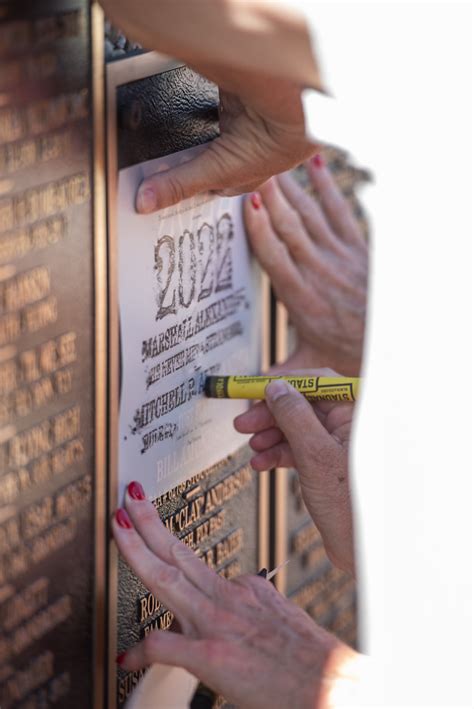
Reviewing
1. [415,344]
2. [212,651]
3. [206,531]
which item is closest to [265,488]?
[206,531]

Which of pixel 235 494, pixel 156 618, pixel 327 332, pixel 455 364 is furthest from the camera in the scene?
pixel 327 332

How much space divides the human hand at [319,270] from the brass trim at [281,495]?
2 centimetres

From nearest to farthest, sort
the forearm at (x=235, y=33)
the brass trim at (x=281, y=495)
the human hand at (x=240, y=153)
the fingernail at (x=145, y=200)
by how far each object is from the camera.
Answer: the forearm at (x=235, y=33) < the human hand at (x=240, y=153) < the fingernail at (x=145, y=200) < the brass trim at (x=281, y=495)

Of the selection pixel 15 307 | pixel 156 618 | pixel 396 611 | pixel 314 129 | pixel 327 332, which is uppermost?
pixel 314 129

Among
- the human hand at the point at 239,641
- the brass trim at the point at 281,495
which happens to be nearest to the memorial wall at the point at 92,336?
the human hand at the point at 239,641

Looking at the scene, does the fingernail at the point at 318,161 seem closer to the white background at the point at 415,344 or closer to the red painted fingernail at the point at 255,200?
the red painted fingernail at the point at 255,200

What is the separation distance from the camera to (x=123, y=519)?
3.97ft

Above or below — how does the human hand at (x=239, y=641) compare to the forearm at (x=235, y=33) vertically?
below

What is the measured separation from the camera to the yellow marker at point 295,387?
50.5 inches

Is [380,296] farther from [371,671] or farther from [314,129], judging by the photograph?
[371,671]

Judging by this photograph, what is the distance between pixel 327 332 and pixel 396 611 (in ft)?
2.91

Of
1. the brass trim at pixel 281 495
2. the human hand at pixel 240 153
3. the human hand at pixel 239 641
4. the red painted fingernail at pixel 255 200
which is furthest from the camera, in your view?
the brass trim at pixel 281 495

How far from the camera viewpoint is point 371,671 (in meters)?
0.91

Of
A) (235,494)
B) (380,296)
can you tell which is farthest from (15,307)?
(235,494)
